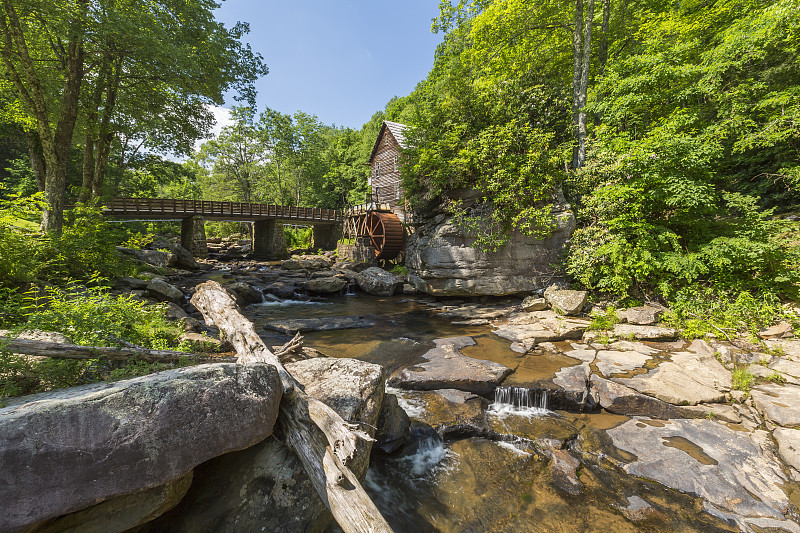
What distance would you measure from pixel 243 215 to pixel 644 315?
26.2 meters

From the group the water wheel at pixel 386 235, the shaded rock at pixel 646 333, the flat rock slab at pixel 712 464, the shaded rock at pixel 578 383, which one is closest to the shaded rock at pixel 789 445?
the flat rock slab at pixel 712 464

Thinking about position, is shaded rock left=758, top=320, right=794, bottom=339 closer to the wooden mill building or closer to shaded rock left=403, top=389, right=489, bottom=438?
shaded rock left=403, top=389, right=489, bottom=438

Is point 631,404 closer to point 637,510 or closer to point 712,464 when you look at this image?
point 712,464

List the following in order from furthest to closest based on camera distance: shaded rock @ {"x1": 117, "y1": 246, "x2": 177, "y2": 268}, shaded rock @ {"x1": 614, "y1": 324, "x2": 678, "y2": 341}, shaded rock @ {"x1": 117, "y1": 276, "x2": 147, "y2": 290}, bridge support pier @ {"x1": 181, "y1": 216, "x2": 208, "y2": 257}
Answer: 1. bridge support pier @ {"x1": 181, "y1": 216, "x2": 208, "y2": 257}
2. shaded rock @ {"x1": 117, "y1": 246, "x2": 177, "y2": 268}
3. shaded rock @ {"x1": 117, "y1": 276, "x2": 147, "y2": 290}
4. shaded rock @ {"x1": 614, "y1": 324, "x2": 678, "y2": 341}

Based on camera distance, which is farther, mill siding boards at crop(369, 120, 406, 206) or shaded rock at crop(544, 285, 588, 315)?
mill siding boards at crop(369, 120, 406, 206)

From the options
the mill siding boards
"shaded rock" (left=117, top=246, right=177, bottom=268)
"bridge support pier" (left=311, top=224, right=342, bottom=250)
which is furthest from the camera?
"bridge support pier" (left=311, top=224, right=342, bottom=250)

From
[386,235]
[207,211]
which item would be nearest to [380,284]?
[386,235]

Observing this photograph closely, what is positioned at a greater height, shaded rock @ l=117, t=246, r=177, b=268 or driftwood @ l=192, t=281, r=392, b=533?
shaded rock @ l=117, t=246, r=177, b=268

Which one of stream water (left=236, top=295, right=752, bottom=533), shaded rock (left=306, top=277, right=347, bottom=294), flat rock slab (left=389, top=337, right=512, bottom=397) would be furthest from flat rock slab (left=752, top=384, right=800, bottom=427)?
shaded rock (left=306, top=277, right=347, bottom=294)

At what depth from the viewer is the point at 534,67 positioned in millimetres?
11500

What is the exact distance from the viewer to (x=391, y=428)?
3.87 meters

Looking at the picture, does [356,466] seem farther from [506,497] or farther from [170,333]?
[170,333]

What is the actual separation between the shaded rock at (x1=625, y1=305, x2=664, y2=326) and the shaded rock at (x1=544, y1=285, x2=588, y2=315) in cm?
112

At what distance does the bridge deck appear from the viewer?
67.6 ft
